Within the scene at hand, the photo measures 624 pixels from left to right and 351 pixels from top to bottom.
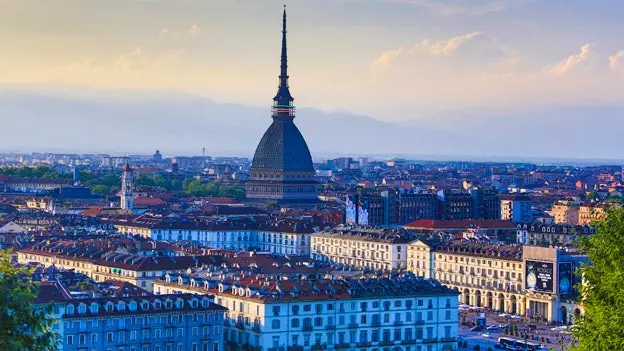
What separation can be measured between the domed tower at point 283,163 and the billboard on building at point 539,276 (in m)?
75.6

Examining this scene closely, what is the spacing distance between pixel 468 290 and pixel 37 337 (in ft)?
215

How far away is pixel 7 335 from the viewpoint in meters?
23.2

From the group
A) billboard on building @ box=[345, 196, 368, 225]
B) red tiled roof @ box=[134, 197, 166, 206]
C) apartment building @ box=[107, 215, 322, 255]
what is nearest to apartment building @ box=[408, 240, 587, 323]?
apartment building @ box=[107, 215, 322, 255]

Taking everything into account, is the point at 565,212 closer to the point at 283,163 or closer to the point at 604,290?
the point at 283,163

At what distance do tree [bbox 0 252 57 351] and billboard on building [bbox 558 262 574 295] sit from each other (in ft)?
190

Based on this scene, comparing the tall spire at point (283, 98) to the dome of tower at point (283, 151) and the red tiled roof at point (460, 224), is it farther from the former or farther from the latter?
→ the red tiled roof at point (460, 224)

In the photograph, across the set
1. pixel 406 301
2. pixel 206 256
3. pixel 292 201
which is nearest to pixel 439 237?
pixel 206 256

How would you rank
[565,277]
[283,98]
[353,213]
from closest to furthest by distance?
[565,277] → [353,213] → [283,98]

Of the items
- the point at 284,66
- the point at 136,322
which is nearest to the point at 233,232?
the point at 136,322

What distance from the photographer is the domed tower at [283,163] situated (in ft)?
519

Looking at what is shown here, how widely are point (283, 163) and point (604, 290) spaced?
126 metres

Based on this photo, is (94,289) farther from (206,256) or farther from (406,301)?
(206,256)

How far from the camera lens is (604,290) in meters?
34.6

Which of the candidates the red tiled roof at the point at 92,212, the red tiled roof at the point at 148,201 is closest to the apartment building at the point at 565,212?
the red tiled roof at the point at 148,201
